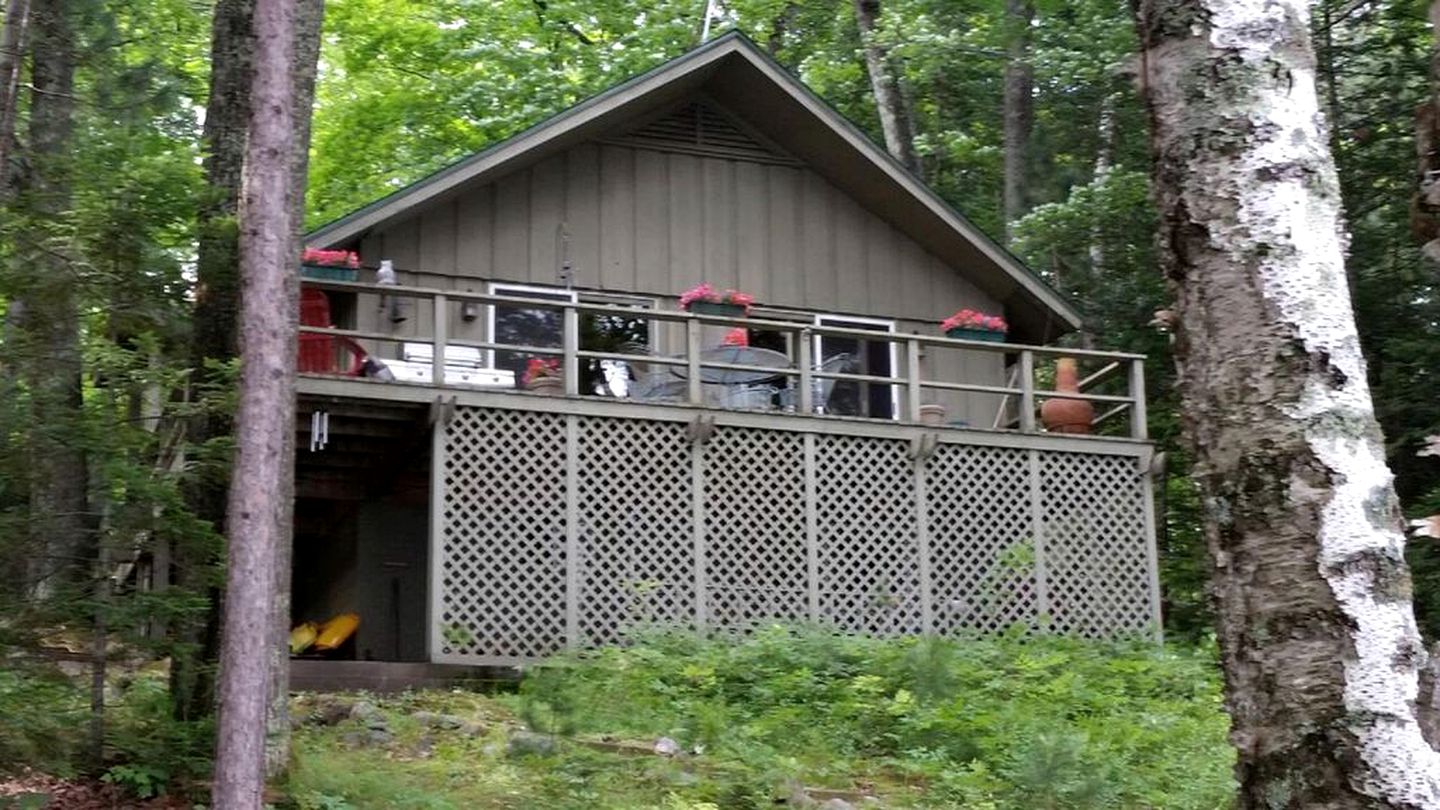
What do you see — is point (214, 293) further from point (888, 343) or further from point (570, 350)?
point (888, 343)

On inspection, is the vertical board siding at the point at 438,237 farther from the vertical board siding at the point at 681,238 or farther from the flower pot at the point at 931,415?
the flower pot at the point at 931,415

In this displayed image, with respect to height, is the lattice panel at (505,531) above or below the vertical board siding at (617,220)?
below

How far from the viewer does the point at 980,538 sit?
14641 mm

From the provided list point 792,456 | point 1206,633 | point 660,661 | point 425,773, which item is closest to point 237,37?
point 425,773

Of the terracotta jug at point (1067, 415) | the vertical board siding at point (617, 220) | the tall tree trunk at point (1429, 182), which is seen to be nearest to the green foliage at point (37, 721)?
the tall tree trunk at point (1429, 182)

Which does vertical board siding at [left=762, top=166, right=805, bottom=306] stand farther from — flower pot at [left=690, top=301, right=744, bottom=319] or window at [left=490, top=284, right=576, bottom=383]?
window at [left=490, top=284, right=576, bottom=383]

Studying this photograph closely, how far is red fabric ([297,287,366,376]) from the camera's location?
13.5 metres

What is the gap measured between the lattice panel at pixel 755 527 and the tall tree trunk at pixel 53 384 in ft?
20.4

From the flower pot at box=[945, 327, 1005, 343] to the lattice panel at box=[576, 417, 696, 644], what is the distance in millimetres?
3555

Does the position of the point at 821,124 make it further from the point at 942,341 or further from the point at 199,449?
the point at 199,449

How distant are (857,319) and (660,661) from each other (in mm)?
5622

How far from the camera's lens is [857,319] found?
16625 mm

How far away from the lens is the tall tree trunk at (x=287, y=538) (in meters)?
8.49

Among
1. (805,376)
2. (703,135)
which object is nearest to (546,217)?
(703,135)
